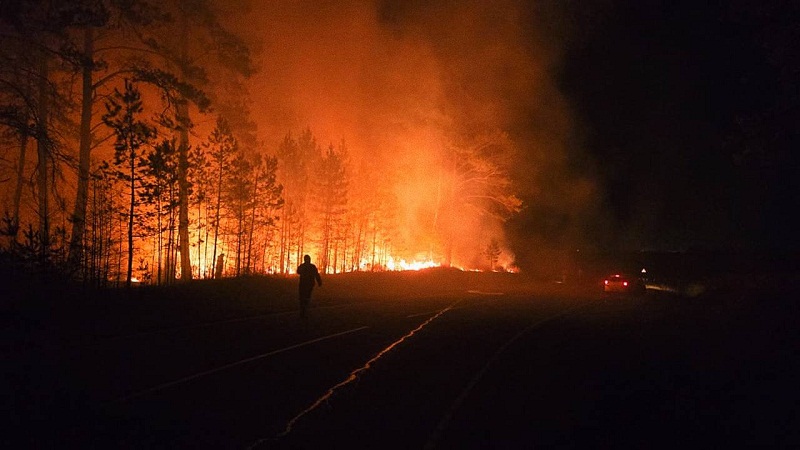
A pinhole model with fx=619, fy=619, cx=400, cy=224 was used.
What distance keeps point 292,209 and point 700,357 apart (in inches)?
1479

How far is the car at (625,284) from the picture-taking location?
118 feet

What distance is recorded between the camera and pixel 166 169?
21.7m

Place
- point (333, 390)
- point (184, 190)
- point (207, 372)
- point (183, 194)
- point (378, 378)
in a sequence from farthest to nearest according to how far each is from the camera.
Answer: point (183, 194)
point (184, 190)
point (207, 372)
point (378, 378)
point (333, 390)

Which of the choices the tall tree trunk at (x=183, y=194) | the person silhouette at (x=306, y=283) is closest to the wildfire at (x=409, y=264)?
the tall tree trunk at (x=183, y=194)

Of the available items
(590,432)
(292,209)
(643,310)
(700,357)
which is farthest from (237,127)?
(590,432)

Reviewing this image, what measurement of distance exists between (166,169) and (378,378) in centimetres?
1503

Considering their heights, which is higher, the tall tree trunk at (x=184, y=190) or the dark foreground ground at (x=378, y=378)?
the tall tree trunk at (x=184, y=190)

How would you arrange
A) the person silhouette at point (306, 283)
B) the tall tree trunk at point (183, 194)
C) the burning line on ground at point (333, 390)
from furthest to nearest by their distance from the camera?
the tall tree trunk at point (183, 194)
the person silhouette at point (306, 283)
the burning line on ground at point (333, 390)

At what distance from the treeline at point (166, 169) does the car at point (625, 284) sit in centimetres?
1121

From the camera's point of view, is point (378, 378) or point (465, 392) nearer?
point (465, 392)

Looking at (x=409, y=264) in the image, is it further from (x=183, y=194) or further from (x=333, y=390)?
(x=333, y=390)

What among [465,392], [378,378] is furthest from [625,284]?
[465,392]

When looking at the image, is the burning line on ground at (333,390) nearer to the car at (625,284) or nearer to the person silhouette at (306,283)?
the person silhouette at (306,283)

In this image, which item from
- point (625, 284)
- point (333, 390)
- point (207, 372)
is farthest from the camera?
point (625, 284)
